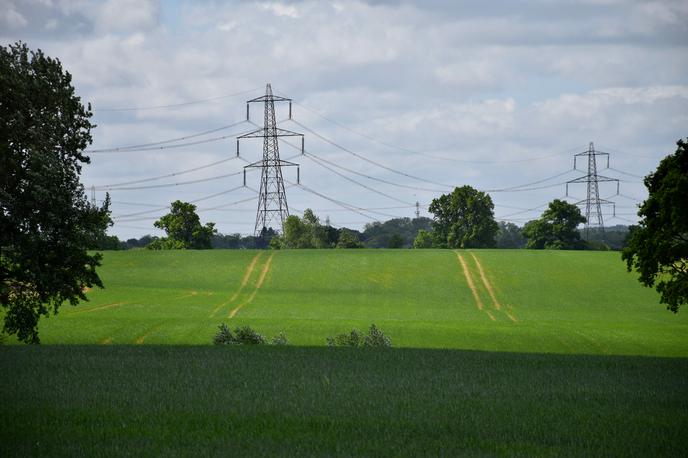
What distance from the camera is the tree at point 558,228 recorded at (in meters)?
156

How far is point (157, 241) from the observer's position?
511 feet

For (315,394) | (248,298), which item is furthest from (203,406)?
(248,298)

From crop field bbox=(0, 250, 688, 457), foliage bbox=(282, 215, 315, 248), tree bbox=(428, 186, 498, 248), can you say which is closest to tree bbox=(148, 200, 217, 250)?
foliage bbox=(282, 215, 315, 248)

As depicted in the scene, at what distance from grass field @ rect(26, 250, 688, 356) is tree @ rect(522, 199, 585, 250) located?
47783mm

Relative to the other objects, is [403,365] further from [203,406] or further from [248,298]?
[248,298]

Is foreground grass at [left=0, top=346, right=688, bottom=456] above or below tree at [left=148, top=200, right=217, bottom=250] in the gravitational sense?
below

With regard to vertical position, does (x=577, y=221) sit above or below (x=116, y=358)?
above

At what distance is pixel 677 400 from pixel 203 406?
13205mm

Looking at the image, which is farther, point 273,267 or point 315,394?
point 273,267

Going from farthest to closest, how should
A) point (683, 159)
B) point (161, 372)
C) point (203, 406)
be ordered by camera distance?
point (683, 159) < point (161, 372) < point (203, 406)

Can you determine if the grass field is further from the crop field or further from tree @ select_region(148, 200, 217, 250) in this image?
tree @ select_region(148, 200, 217, 250)

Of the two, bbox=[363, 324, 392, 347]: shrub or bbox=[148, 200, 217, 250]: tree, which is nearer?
bbox=[363, 324, 392, 347]: shrub

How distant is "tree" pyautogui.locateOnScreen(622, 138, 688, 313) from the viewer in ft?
133

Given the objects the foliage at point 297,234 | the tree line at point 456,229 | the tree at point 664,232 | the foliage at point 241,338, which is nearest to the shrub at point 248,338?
the foliage at point 241,338
